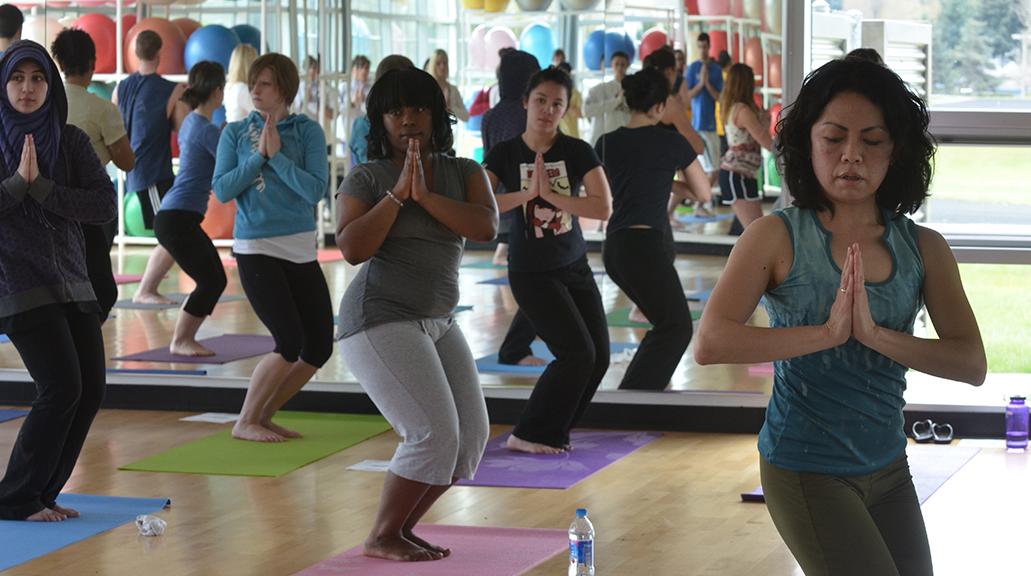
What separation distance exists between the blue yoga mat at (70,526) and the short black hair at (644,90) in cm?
232

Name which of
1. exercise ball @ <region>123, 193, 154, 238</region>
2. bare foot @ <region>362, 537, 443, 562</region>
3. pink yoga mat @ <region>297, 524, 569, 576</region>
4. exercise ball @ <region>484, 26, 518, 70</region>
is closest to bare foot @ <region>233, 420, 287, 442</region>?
pink yoga mat @ <region>297, 524, 569, 576</region>

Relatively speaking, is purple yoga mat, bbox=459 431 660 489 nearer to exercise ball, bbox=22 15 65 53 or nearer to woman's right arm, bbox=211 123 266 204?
woman's right arm, bbox=211 123 266 204

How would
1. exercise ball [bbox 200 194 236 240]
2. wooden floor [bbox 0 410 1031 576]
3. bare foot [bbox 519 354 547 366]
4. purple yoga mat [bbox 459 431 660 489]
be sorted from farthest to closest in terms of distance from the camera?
1. exercise ball [bbox 200 194 236 240]
2. bare foot [bbox 519 354 547 366]
3. purple yoga mat [bbox 459 431 660 489]
4. wooden floor [bbox 0 410 1031 576]

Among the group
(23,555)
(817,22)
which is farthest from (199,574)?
(817,22)

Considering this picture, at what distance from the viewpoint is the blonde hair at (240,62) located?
295 inches

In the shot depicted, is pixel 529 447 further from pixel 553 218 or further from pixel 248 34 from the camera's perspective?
pixel 248 34

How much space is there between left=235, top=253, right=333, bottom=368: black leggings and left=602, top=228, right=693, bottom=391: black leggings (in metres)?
1.17

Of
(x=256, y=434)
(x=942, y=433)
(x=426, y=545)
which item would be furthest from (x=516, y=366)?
(x=426, y=545)

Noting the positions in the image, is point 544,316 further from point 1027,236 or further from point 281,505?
point 1027,236

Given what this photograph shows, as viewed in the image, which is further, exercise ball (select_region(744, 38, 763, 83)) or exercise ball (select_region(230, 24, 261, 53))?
exercise ball (select_region(230, 24, 261, 53))

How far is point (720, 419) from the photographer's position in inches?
245

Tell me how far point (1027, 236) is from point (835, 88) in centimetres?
393

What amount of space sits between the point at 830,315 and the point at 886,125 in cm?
31

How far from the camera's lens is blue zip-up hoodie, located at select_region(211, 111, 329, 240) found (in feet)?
18.7
